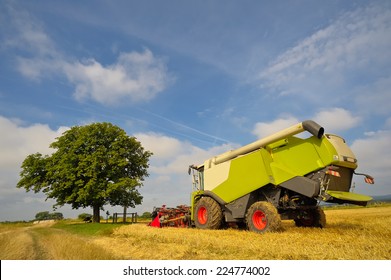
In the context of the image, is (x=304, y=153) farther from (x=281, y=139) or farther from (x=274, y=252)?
(x=274, y=252)

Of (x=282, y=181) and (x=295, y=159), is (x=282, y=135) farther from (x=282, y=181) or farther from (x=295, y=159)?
(x=282, y=181)

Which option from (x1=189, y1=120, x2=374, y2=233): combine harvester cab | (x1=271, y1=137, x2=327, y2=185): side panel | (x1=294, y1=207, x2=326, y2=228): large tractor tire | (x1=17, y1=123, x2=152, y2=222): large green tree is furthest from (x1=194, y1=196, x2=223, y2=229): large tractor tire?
(x1=17, y1=123, x2=152, y2=222): large green tree

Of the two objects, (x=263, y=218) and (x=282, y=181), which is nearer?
(x=263, y=218)

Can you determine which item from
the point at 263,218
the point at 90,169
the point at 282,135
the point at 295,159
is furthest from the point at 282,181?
the point at 90,169

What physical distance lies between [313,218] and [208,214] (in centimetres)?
424

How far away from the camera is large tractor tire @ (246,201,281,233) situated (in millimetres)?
10430

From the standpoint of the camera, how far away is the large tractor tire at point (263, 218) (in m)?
10.4

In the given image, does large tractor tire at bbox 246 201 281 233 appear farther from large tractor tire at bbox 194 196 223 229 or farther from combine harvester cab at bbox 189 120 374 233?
large tractor tire at bbox 194 196 223 229

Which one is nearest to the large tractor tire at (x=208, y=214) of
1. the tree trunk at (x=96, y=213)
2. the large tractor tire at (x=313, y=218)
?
the large tractor tire at (x=313, y=218)

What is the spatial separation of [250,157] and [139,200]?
20.0 meters

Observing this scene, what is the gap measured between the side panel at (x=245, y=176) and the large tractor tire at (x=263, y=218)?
2.76 feet

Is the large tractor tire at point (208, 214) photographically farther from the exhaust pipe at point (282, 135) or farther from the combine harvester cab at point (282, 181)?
the exhaust pipe at point (282, 135)

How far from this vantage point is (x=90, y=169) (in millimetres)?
27406

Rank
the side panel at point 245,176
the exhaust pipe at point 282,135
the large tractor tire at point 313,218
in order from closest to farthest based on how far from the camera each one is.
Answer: the exhaust pipe at point 282,135 → the side panel at point 245,176 → the large tractor tire at point 313,218
